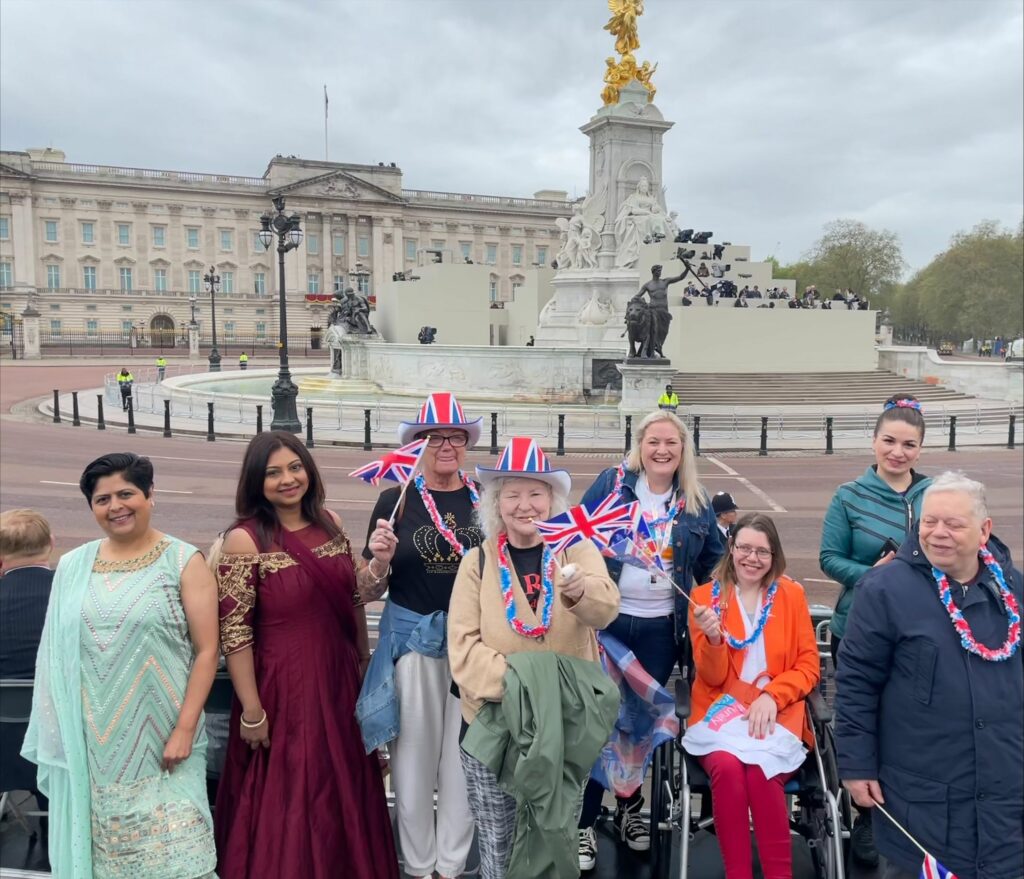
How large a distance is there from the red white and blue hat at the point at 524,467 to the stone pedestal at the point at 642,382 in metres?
21.4

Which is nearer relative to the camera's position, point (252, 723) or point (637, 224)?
point (252, 723)

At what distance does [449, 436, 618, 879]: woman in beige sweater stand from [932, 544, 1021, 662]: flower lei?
4.00 ft

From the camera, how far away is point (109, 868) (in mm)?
3172

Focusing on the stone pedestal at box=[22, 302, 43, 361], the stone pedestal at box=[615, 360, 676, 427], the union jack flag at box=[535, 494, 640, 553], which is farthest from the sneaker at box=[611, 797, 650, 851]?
the stone pedestal at box=[22, 302, 43, 361]

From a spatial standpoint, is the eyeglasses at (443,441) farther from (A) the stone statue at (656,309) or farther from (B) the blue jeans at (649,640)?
(A) the stone statue at (656,309)

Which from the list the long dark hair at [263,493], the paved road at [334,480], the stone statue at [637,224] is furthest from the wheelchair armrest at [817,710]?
the stone statue at [637,224]

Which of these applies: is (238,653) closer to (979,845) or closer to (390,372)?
(979,845)

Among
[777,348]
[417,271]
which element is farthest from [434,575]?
[417,271]

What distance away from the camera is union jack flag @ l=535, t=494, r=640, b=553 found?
3.34 metres

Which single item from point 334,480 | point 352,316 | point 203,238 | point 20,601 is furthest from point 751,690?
point 203,238

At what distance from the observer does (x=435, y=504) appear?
12.7ft

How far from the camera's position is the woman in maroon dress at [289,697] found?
341cm

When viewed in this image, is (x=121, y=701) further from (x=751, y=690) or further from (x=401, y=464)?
(x=751, y=690)

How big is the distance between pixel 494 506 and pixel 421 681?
2.82 ft
